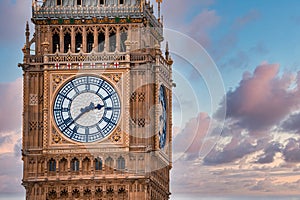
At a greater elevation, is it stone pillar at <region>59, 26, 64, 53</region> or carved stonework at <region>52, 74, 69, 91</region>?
stone pillar at <region>59, 26, 64, 53</region>

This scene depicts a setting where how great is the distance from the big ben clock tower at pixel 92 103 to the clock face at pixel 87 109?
0.04 meters

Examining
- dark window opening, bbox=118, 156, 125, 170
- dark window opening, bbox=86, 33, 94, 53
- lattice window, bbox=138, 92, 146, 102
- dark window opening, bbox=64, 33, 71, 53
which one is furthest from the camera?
dark window opening, bbox=64, 33, 71, 53

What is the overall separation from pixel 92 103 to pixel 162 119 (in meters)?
3.91

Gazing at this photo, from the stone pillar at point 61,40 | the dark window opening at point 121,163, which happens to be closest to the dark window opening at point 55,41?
the stone pillar at point 61,40

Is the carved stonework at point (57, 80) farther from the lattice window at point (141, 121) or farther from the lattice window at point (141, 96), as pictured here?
the lattice window at point (141, 121)

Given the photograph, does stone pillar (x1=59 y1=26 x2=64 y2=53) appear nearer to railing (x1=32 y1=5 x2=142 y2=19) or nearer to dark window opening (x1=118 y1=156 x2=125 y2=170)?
railing (x1=32 y1=5 x2=142 y2=19)

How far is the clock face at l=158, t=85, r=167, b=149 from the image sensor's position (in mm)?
96688

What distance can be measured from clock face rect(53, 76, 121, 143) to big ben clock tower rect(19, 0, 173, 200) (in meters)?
0.04

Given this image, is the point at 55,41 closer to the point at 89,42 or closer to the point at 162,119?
the point at 89,42

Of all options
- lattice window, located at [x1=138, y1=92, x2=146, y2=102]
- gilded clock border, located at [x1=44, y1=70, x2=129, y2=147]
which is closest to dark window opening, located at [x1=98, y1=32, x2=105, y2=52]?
gilded clock border, located at [x1=44, y1=70, x2=129, y2=147]

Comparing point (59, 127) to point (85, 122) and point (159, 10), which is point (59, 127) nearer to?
point (85, 122)

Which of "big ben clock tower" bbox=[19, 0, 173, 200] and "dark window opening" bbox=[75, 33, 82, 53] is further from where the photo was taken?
"dark window opening" bbox=[75, 33, 82, 53]

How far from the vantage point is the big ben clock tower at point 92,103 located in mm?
94562

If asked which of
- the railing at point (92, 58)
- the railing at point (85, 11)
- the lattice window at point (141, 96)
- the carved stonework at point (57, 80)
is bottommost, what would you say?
the lattice window at point (141, 96)
